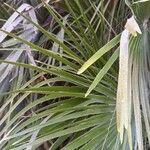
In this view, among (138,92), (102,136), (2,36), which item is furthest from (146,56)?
(2,36)

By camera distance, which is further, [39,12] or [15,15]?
[39,12]

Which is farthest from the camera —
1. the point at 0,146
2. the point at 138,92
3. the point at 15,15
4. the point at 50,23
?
the point at 50,23

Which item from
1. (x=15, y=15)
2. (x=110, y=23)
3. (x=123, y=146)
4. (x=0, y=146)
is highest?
(x=15, y=15)

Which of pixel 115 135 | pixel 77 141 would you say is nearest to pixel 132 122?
pixel 115 135

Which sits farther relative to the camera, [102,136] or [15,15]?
[15,15]

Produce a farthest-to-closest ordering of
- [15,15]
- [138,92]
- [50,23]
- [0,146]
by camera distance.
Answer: [50,23] → [15,15] → [0,146] → [138,92]

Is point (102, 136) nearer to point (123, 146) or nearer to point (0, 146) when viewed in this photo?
point (123, 146)

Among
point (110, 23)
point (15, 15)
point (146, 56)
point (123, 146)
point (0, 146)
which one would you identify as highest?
point (15, 15)

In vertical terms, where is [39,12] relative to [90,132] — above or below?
above

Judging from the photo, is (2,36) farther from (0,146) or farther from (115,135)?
(115,135)
